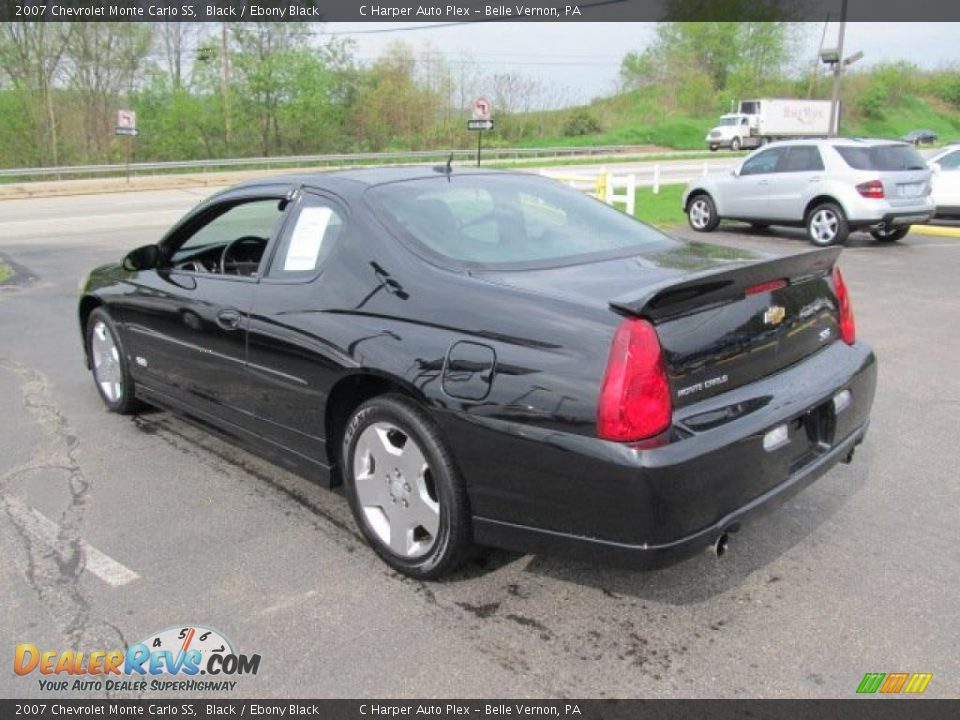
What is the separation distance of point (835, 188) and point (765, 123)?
1639 inches

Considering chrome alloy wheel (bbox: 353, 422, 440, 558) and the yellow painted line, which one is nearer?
chrome alloy wheel (bbox: 353, 422, 440, 558)

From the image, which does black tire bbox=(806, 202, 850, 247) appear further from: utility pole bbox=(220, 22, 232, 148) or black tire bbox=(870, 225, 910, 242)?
utility pole bbox=(220, 22, 232, 148)

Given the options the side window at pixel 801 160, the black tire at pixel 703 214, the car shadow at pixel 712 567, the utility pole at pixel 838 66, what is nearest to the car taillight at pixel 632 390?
the car shadow at pixel 712 567

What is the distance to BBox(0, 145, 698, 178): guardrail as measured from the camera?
3294 centimetres

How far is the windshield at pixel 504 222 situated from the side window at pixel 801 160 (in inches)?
409

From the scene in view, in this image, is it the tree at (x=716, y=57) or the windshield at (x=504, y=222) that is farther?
the tree at (x=716, y=57)

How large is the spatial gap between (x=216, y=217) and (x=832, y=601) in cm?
356

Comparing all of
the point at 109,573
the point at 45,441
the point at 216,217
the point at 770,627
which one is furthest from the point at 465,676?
the point at 45,441

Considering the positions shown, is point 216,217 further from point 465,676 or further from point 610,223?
point 465,676

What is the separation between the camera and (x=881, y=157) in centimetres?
1292

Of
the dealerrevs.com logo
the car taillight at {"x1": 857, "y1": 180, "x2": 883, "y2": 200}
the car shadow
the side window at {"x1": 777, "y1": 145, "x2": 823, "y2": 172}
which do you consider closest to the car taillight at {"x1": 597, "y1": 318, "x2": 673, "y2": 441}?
the car shadow

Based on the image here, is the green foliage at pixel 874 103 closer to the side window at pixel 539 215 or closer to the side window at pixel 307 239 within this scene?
the side window at pixel 539 215

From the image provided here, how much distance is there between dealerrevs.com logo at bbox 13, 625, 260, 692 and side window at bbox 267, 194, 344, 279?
1.60 metres

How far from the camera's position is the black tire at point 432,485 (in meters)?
3.06
